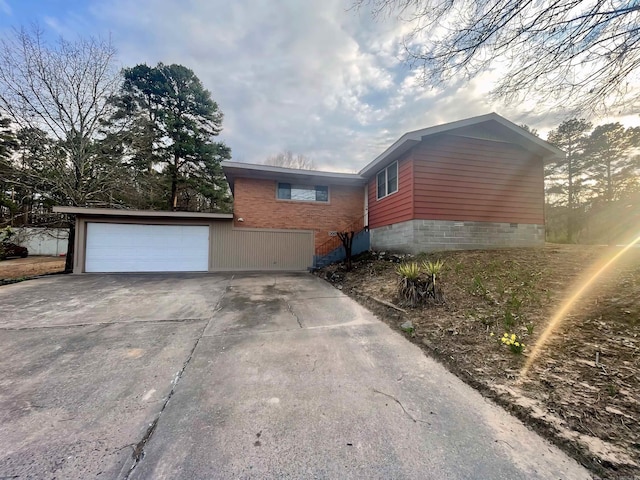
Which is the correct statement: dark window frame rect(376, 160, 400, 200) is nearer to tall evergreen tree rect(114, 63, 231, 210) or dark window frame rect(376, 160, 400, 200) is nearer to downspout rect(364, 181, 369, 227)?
downspout rect(364, 181, 369, 227)

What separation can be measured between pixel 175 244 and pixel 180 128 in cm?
1016

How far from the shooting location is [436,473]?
1.47 metres

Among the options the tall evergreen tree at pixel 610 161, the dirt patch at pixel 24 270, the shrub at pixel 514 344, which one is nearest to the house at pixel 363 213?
the dirt patch at pixel 24 270

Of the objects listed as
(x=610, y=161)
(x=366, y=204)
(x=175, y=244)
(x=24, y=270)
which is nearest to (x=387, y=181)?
(x=366, y=204)

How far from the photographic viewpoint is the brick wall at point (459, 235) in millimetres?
7898

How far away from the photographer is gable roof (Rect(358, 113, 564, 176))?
25.3 feet

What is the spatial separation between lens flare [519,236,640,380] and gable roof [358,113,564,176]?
4.57 m

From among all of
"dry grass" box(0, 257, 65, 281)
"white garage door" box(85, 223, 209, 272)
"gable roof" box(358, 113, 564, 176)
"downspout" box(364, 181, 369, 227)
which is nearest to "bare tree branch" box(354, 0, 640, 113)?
"gable roof" box(358, 113, 564, 176)

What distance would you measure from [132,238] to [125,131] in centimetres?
537

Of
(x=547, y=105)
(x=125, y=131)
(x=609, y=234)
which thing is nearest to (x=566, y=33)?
(x=547, y=105)

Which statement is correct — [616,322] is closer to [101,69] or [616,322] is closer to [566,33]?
[566,33]

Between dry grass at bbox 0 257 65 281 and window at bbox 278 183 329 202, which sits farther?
window at bbox 278 183 329 202

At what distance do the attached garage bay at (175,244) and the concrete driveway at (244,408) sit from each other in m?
6.37

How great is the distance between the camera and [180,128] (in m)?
16.6
